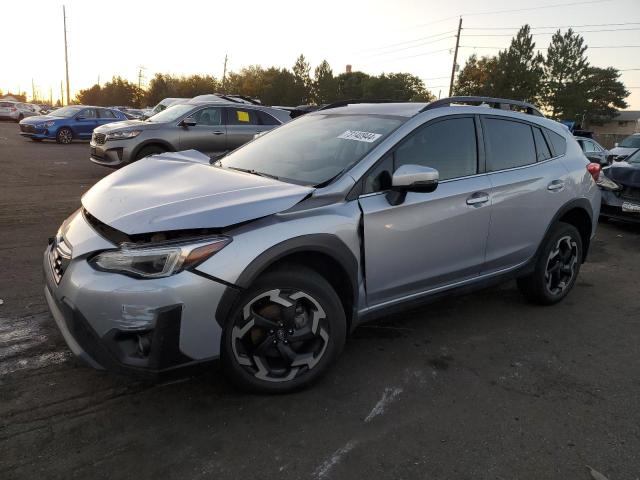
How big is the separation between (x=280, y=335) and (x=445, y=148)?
180cm

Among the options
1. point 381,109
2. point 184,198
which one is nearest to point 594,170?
point 381,109

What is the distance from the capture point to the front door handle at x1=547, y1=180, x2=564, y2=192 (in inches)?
164

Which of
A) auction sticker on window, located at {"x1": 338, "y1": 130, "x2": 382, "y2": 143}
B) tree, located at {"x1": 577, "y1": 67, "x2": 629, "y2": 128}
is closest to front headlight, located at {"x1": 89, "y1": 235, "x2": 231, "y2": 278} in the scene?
auction sticker on window, located at {"x1": 338, "y1": 130, "x2": 382, "y2": 143}

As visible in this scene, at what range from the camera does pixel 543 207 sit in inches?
162

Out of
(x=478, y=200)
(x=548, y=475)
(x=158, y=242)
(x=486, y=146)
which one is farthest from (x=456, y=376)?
(x=158, y=242)

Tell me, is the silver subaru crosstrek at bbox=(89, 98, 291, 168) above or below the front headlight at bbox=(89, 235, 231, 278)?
above

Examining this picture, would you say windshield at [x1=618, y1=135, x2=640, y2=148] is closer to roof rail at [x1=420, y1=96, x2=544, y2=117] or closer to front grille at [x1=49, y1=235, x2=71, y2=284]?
roof rail at [x1=420, y1=96, x2=544, y2=117]

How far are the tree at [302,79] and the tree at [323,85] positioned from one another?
107cm

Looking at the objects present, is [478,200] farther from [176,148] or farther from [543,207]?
[176,148]

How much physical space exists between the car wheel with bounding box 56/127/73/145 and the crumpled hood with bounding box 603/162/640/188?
18.7 meters

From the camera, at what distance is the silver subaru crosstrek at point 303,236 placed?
2.38m

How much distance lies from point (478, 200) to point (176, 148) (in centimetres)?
808

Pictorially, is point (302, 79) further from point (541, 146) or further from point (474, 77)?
point (541, 146)

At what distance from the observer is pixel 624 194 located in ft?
26.7
